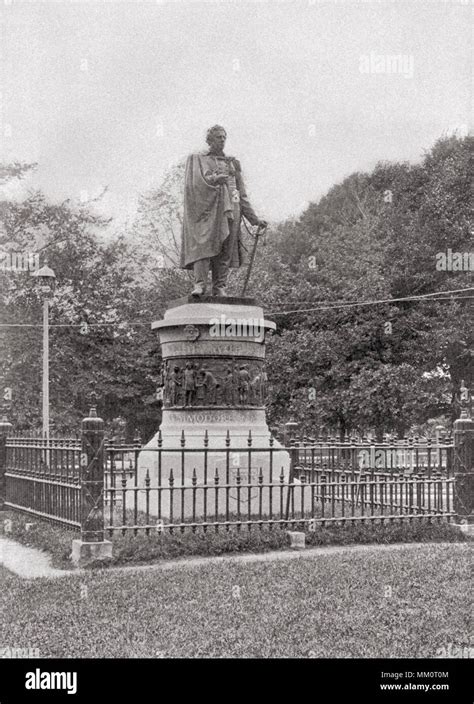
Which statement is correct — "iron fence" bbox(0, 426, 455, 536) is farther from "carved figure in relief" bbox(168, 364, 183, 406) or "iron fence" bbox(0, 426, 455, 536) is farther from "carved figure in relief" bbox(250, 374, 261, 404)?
"carved figure in relief" bbox(168, 364, 183, 406)

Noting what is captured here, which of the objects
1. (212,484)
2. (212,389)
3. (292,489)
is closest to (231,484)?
(212,484)

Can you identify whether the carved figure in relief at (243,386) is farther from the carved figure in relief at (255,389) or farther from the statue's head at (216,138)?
the statue's head at (216,138)

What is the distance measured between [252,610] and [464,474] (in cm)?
530

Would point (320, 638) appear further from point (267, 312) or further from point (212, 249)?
point (267, 312)

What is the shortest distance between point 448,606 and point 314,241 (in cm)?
2838

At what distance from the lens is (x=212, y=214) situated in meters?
13.6

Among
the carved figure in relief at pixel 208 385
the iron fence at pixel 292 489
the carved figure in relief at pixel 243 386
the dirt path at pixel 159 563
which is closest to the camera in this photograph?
the dirt path at pixel 159 563

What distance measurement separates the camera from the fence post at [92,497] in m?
9.52

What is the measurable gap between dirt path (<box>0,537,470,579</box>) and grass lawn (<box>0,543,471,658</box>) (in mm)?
262

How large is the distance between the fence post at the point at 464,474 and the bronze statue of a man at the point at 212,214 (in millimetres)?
4163

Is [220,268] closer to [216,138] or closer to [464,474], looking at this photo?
[216,138]

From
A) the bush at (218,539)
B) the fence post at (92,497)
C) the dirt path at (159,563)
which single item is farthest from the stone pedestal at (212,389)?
the fence post at (92,497)

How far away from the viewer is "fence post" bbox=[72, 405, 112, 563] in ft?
31.2

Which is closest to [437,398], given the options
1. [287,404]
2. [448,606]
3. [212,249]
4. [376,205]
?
[287,404]
